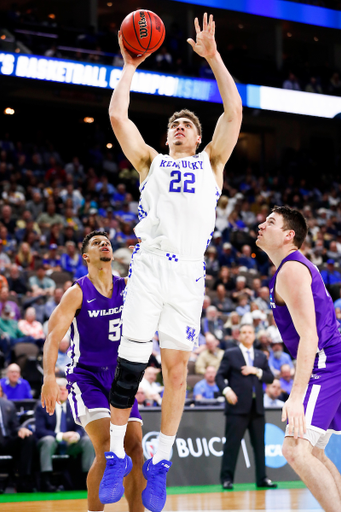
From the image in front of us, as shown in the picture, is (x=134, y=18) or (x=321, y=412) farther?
(x=134, y=18)

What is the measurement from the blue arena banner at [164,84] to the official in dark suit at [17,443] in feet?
34.5

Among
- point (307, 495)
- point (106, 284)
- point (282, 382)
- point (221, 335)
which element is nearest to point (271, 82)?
point (221, 335)

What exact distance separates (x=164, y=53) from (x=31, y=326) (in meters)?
12.8

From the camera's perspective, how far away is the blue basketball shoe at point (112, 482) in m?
4.20

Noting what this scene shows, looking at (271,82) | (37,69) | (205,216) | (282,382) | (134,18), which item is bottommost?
(282,382)

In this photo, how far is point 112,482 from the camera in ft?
13.8

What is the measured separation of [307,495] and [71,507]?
3.18 metres

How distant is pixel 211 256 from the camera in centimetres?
1647

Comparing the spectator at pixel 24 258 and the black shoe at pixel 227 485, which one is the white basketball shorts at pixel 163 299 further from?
the spectator at pixel 24 258

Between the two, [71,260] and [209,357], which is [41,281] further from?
[209,357]

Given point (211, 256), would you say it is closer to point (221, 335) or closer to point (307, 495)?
point (221, 335)

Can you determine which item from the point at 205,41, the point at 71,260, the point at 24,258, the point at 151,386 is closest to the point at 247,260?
the point at 71,260

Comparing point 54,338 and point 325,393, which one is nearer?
point 325,393

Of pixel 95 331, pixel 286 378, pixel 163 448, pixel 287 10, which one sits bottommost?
pixel 286 378
